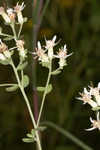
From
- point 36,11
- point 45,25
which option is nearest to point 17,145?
point 45,25

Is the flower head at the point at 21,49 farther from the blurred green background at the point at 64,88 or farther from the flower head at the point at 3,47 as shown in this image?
the blurred green background at the point at 64,88

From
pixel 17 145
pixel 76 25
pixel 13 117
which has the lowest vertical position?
pixel 17 145

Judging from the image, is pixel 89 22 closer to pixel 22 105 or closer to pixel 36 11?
pixel 22 105

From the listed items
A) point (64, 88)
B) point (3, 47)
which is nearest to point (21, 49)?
point (3, 47)

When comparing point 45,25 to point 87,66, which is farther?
point 45,25

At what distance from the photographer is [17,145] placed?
196 cm

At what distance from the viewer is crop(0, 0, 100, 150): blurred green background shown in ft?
6.21

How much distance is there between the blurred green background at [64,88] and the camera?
74.5 inches

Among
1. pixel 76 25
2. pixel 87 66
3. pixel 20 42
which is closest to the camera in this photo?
pixel 20 42

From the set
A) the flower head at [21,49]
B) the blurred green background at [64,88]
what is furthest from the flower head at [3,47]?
the blurred green background at [64,88]

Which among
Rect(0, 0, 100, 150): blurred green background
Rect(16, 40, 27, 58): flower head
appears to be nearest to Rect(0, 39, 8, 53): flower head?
Rect(16, 40, 27, 58): flower head

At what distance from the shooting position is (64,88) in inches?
79.7

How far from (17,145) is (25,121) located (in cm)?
13

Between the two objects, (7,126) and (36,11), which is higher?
(36,11)
